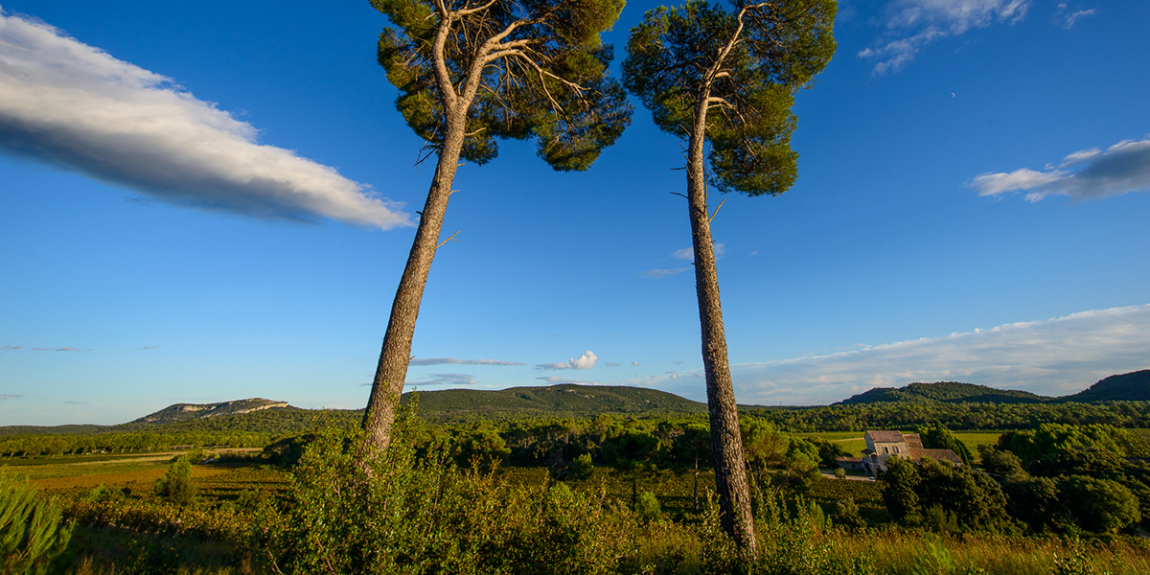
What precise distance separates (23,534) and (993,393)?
220635 mm

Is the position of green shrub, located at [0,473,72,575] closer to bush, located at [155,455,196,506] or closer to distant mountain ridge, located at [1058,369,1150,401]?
bush, located at [155,455,196,506]

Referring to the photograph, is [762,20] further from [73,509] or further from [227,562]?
[73,509]

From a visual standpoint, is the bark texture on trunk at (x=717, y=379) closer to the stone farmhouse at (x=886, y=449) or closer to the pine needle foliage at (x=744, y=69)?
the pine needle foliage at (x=744, y=69)

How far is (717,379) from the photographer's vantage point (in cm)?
618

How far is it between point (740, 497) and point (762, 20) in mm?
9312

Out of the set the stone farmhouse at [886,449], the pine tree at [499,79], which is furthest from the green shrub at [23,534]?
the stone farmhouse at [886,449]

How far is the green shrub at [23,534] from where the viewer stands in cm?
350

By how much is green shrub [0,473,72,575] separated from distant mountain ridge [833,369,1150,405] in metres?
179

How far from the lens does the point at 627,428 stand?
58.5 meters

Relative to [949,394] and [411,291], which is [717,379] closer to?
[411,291]

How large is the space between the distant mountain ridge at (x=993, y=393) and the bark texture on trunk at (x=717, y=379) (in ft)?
566

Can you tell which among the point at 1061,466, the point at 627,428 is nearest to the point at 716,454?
the point at 1061,466

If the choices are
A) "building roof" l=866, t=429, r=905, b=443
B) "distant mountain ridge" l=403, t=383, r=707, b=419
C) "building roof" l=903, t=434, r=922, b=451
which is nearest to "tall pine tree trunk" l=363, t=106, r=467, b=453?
"building roof" l=866, t=429, r=905, b=443

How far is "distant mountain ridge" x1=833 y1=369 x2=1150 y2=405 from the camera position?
12712 centimetres
